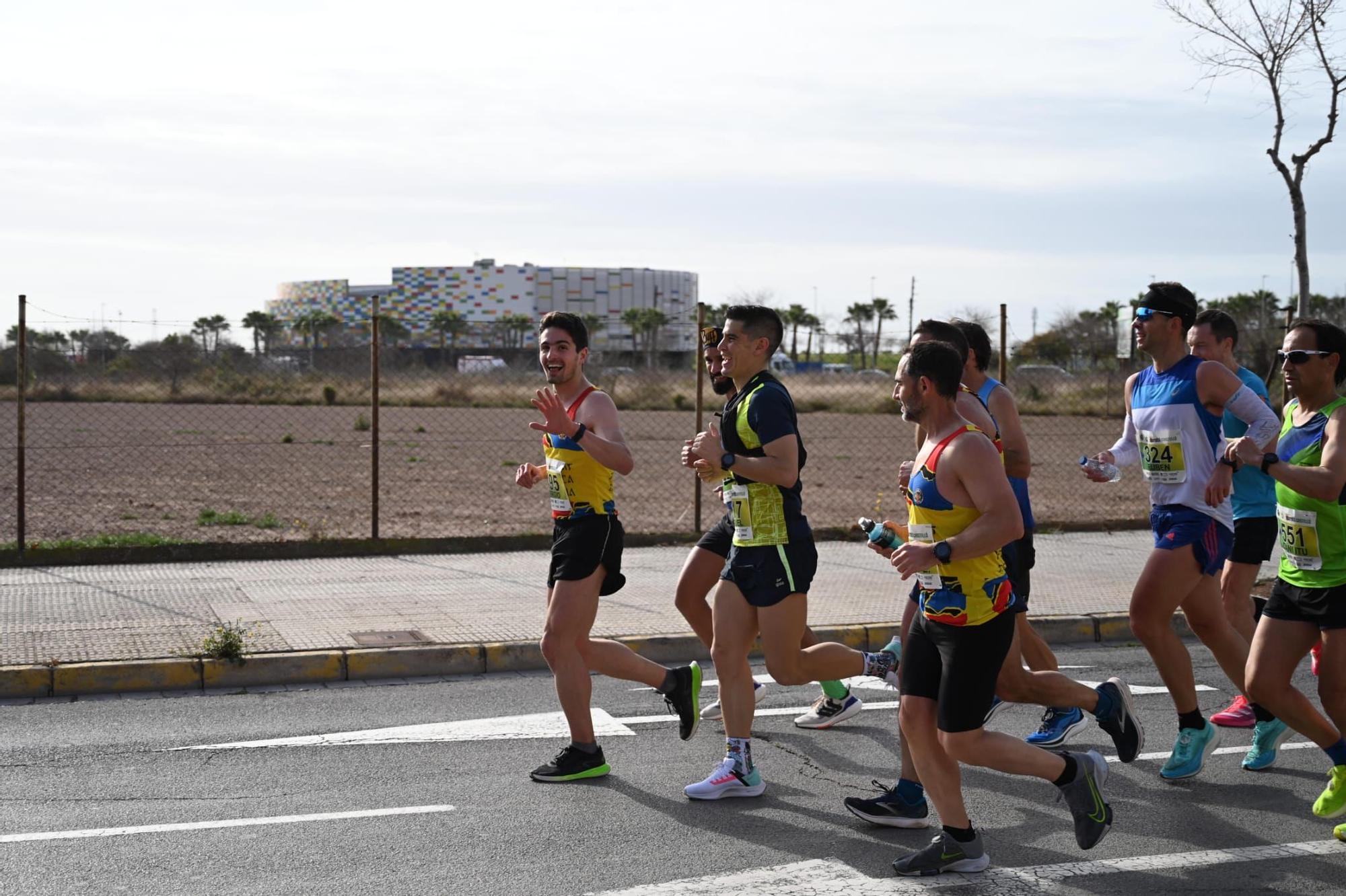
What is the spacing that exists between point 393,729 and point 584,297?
4587 inches

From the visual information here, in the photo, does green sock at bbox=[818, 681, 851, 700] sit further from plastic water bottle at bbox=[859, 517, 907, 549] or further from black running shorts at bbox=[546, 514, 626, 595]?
plastic water bottle at bbox=[859, 517, 907, 549]

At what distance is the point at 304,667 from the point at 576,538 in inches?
106

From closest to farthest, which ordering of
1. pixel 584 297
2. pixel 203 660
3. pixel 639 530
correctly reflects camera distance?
pixel 203 660 < pixel 639 530 < pixel 584 297

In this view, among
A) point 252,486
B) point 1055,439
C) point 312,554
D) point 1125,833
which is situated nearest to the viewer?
point 1125,833

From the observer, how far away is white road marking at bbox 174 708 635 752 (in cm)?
657

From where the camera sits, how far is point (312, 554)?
11766 mm

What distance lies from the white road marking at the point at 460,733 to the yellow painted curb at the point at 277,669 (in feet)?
3.97

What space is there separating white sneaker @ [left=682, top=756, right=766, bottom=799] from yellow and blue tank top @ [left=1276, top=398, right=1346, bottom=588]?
2327mm

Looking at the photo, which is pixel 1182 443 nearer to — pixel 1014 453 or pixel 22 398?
pixel 1014 453

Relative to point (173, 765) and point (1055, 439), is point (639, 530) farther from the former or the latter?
point (1055, 439)

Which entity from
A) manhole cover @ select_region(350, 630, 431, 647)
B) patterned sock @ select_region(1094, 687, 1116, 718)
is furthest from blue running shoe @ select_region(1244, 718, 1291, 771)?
manhole cover @ select_region(350, 630, 431, 647)

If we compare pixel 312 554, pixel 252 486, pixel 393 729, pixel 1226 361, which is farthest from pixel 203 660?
pixel 252 486

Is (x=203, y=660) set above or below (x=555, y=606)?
below

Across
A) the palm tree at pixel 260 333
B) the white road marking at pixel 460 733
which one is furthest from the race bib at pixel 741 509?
the palm tree at pixel 260 333
